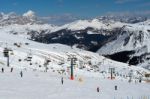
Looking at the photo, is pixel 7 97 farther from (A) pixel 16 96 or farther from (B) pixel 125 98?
(B) pixel 125 98

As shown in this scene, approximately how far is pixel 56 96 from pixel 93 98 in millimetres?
5279

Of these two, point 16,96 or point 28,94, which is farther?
point 28,94

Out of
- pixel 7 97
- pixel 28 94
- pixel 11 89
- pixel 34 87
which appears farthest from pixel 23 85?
pixel 7 97

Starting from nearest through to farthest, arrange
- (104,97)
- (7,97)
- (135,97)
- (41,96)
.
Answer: (7,97) → (41,96) → (104,97) → (135,97)

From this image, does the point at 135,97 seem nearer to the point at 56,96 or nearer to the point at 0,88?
the point at 56,96

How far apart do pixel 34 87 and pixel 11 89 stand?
598 centimetres

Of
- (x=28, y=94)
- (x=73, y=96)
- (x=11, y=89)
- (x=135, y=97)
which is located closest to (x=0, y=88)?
(x=11, y=89)

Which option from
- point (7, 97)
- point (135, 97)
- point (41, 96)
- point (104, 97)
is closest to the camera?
point (7, 97)

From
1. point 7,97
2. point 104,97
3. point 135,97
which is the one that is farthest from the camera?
point 135,97

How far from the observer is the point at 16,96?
50812mm

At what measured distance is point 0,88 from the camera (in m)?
57.9

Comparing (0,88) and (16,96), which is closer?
(16,96)

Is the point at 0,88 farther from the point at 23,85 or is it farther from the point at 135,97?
the point at 135,97

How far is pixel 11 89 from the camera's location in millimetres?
58156
